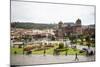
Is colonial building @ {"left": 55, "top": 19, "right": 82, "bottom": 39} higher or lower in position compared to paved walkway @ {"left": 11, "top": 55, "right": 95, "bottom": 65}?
higher

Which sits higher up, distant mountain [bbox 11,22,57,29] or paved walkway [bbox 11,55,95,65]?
distant mountain [bbox 11,22,57,29]

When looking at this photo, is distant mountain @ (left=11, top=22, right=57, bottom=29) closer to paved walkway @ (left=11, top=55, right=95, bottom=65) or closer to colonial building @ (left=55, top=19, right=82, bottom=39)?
colonial building @ (left=55, top=19, right=82, bottom=39)

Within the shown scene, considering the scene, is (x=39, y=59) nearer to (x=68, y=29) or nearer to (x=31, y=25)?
(x=31, y=25)

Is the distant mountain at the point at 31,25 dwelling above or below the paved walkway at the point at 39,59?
above

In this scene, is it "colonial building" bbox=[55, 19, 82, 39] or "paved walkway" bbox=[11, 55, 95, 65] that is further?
"colonial building" bbox=[55, 19, 82, 39]

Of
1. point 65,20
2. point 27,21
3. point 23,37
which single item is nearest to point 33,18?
point 27,21

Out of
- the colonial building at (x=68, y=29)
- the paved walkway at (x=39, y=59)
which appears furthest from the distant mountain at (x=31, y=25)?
the paved walkway at (x=39, y=59)

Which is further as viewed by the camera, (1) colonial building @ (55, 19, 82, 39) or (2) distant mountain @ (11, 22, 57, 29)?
(1) colonial building @ (55, 19, 82, 39)

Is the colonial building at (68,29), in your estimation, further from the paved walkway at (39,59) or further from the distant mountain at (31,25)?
the paved walkway at (39,59)

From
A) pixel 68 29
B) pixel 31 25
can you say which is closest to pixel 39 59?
pixel 31 25

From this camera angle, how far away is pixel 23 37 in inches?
93.0

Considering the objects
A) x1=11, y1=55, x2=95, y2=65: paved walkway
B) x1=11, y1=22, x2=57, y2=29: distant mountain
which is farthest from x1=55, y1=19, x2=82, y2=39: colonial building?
x1=11, y1=55, x2=95, y2=65: paved walkway

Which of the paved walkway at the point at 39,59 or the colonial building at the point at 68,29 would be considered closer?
the paved walkway at the point at 39,59
